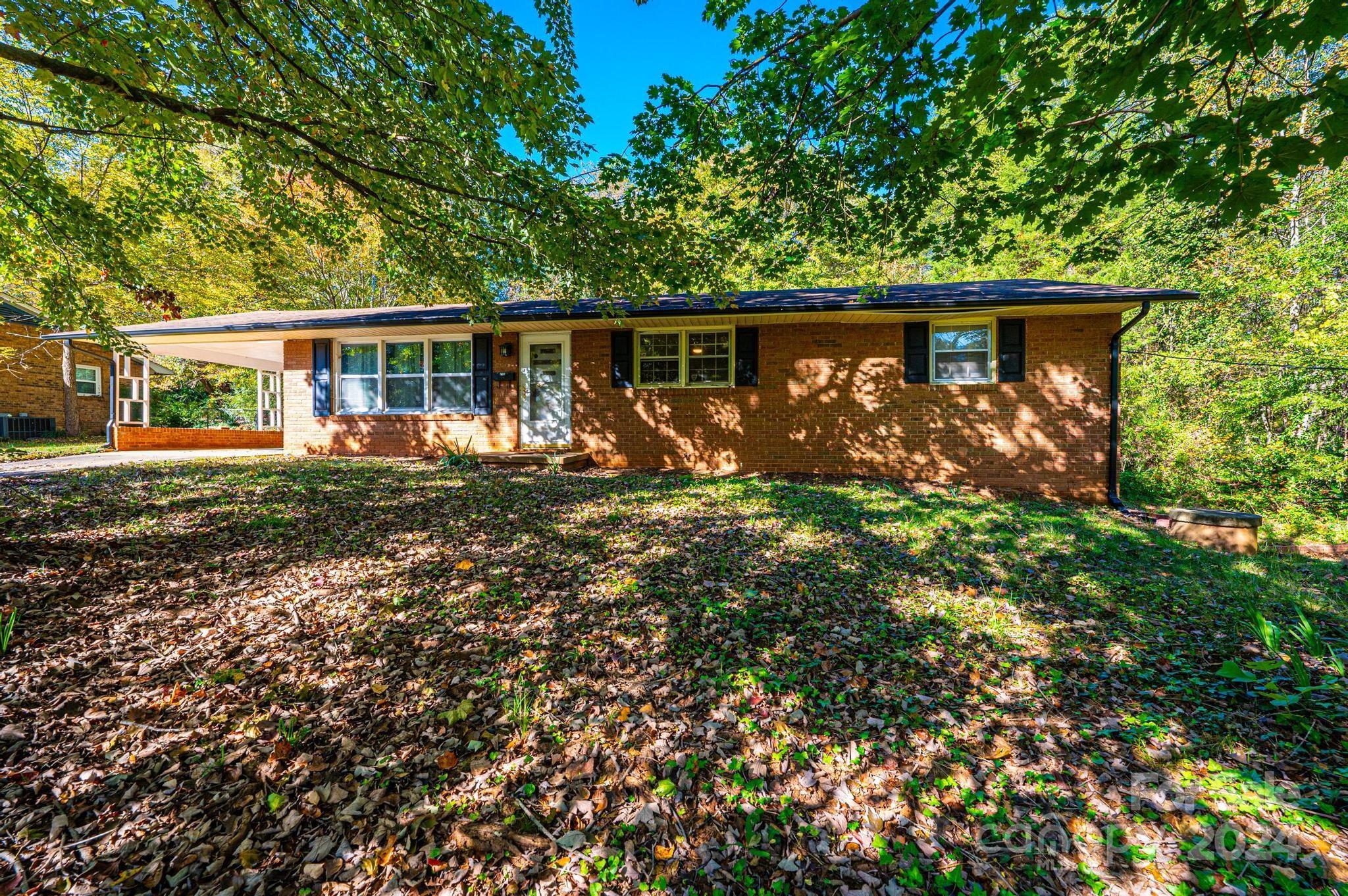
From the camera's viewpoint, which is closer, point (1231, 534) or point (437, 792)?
point (437, 792)

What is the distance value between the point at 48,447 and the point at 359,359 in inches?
356

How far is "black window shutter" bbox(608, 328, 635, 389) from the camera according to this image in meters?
9.04

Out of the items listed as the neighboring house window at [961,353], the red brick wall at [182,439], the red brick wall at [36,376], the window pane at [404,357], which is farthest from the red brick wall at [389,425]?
the red brick wall at [36,376]

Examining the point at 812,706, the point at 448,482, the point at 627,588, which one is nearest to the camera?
the point at 812,706

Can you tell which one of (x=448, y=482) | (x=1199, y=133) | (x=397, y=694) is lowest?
(x=397, y=694)

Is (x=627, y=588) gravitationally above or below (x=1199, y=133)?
below

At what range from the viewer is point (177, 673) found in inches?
96.3

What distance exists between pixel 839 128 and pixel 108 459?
13.8 m

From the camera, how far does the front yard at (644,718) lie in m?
1.62

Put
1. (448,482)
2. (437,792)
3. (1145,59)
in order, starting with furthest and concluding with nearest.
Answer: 1. (448,482)
2. (1145,59)
3. (437,792)

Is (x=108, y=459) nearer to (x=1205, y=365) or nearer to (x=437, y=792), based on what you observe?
(x=437, y=792)

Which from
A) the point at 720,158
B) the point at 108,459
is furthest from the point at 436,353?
the point at 720,158

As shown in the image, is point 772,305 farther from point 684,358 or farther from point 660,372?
point 660,372

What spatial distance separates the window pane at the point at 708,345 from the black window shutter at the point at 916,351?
307cm
